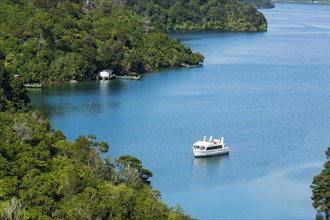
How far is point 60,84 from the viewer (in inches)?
2426

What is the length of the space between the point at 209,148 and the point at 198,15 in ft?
269

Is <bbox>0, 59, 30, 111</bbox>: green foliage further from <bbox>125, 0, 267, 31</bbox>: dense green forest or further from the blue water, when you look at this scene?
<bbox>125, 0, 267, 31</bbox>: dense green forest

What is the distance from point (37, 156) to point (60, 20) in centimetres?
4550

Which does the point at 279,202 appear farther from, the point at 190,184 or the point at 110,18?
the point at 110,18

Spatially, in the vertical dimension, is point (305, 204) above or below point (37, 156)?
below

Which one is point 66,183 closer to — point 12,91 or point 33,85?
point 12,91

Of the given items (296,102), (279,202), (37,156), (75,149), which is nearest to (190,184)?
(279,202)

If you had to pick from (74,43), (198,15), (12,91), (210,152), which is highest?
(198,15)

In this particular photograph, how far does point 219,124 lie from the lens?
47750 mm

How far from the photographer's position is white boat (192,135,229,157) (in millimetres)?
40969

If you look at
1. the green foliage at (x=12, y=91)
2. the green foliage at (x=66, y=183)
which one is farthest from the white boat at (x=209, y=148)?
the green foliage at (x=12, y=91)

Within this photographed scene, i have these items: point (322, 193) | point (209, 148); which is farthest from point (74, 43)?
point (322, 193)

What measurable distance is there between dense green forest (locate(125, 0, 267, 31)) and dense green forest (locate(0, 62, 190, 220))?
8674cm

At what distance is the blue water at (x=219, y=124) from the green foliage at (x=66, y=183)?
404cm
